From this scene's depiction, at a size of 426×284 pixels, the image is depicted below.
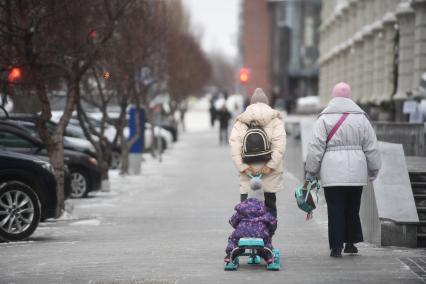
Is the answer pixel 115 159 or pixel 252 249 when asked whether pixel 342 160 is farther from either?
pixel 115 159

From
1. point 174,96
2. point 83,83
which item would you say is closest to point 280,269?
point 83,83

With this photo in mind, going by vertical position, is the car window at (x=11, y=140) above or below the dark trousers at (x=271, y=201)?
above

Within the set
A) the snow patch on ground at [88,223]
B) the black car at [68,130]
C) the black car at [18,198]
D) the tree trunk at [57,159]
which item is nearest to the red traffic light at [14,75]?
the black car at [68,130]

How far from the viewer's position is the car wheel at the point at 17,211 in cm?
1260

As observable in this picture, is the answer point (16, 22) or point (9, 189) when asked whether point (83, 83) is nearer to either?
point (16, 22)

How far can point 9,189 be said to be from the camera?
41.7ft

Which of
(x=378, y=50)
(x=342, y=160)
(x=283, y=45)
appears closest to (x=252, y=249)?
(x=342, y=160)

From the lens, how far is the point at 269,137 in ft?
34.4

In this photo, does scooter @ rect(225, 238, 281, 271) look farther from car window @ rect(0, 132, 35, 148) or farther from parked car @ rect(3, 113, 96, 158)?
parked car @ rect(3, 113, 96, 158)

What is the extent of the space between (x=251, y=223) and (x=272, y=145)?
984 millimetres

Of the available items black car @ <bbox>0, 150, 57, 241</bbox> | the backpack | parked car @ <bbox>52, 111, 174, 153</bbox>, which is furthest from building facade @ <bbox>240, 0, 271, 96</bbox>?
the backpack

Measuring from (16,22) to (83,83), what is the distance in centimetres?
1034

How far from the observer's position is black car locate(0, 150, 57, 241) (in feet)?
41.4

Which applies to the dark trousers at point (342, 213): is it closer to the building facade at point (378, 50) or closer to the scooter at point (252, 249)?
the scooter at point (252, 249)
